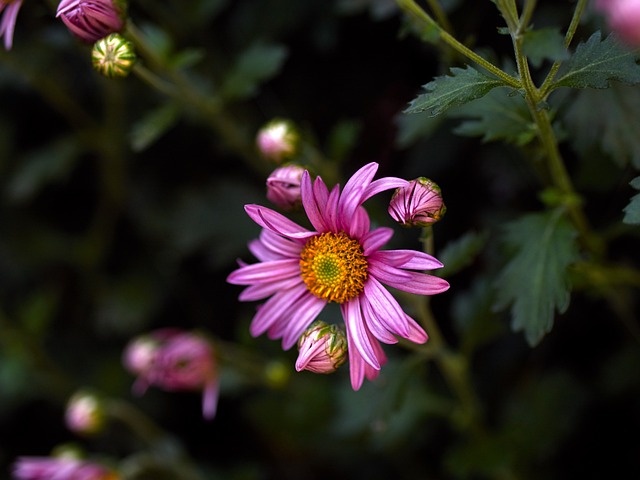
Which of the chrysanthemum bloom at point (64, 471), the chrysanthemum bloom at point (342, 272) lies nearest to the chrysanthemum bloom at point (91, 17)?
the chrysanthemum bloom at point (342, 272)

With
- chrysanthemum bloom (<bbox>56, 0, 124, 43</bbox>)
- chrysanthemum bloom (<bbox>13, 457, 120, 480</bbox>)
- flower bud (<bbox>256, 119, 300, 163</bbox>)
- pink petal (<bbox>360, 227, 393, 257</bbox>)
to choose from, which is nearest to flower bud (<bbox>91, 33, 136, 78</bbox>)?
chrysanthemum bloom (<bbox>56, 0, 124, 43</bbox>)

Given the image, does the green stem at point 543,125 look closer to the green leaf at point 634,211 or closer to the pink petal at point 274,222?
the green leaf at point 634,211

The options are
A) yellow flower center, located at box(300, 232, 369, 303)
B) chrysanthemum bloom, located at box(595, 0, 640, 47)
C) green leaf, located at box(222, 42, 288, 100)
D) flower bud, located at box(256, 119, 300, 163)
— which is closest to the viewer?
A: chrysanthemum bloom, located at box(595, 0, 640, 47)

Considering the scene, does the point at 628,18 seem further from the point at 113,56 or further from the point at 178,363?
the point at 178,363

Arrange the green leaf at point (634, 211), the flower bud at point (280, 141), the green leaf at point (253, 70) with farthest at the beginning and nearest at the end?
the green leaf at point (253, 70) → the flower bud at point (280, 141) → the green leaf at point (634, 211)

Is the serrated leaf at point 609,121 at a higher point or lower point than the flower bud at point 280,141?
lower

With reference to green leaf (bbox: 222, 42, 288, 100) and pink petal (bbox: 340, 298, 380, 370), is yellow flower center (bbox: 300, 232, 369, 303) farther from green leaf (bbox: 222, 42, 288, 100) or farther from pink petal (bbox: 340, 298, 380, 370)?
green leaf (bbox: 222, 42, 288, 100)
